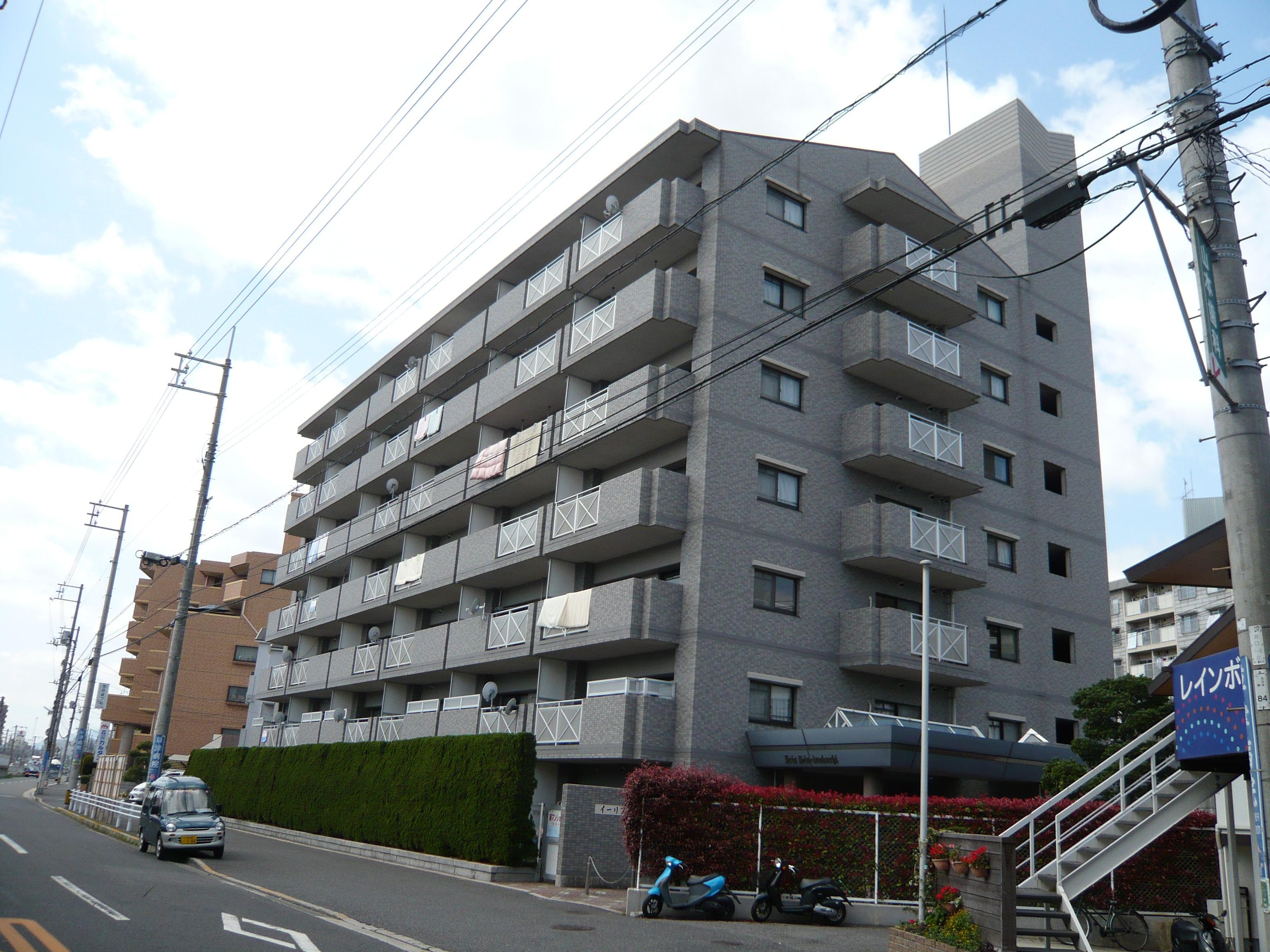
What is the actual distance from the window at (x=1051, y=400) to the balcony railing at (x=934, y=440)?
771 centimetres

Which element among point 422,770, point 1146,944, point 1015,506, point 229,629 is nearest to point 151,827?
point 422,770

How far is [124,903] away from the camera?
598 inches

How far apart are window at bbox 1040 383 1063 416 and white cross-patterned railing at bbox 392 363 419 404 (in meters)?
23.9

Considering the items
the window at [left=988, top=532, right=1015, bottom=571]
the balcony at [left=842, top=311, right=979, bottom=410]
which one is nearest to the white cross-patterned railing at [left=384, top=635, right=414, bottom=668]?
the balcony at [left=842, top=311, right=979, bottom=410]

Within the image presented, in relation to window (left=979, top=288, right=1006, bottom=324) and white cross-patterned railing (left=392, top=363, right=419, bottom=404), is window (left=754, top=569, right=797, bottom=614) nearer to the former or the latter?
window (left=979, top=288, right=1006, bottom=324)

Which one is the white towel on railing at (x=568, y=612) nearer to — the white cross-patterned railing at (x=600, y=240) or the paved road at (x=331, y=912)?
the paved road at (x=331, y=912)

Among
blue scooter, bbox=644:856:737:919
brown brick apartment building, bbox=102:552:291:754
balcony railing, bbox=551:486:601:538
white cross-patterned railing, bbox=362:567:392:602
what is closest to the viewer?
blue scooter, bbox=644:856:737:919

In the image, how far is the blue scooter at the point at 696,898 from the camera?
700 inches

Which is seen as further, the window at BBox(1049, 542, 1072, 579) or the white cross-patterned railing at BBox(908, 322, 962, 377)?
the window at BBox(1049, 542, 1072, 579)

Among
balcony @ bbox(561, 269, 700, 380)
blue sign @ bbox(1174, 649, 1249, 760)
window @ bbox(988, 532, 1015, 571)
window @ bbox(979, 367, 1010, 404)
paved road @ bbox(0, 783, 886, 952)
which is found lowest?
paved road @ bbox(0, 783, 886, 952)

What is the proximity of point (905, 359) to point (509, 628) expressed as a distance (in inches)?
544

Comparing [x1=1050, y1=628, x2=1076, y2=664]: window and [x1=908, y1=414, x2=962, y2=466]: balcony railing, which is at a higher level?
[x1=908, y1=414, x2=962, y2=466]: balcony railing

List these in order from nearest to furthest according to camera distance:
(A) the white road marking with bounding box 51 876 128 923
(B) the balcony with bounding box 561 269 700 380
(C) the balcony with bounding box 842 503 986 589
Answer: (A) the white road marking with bounding box 51 876 128 923
(C) the balcony with bounding box 842 503 986 589
(B) the balcony with bounding box 561 269 700 380

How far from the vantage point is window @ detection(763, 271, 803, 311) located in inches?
1124
